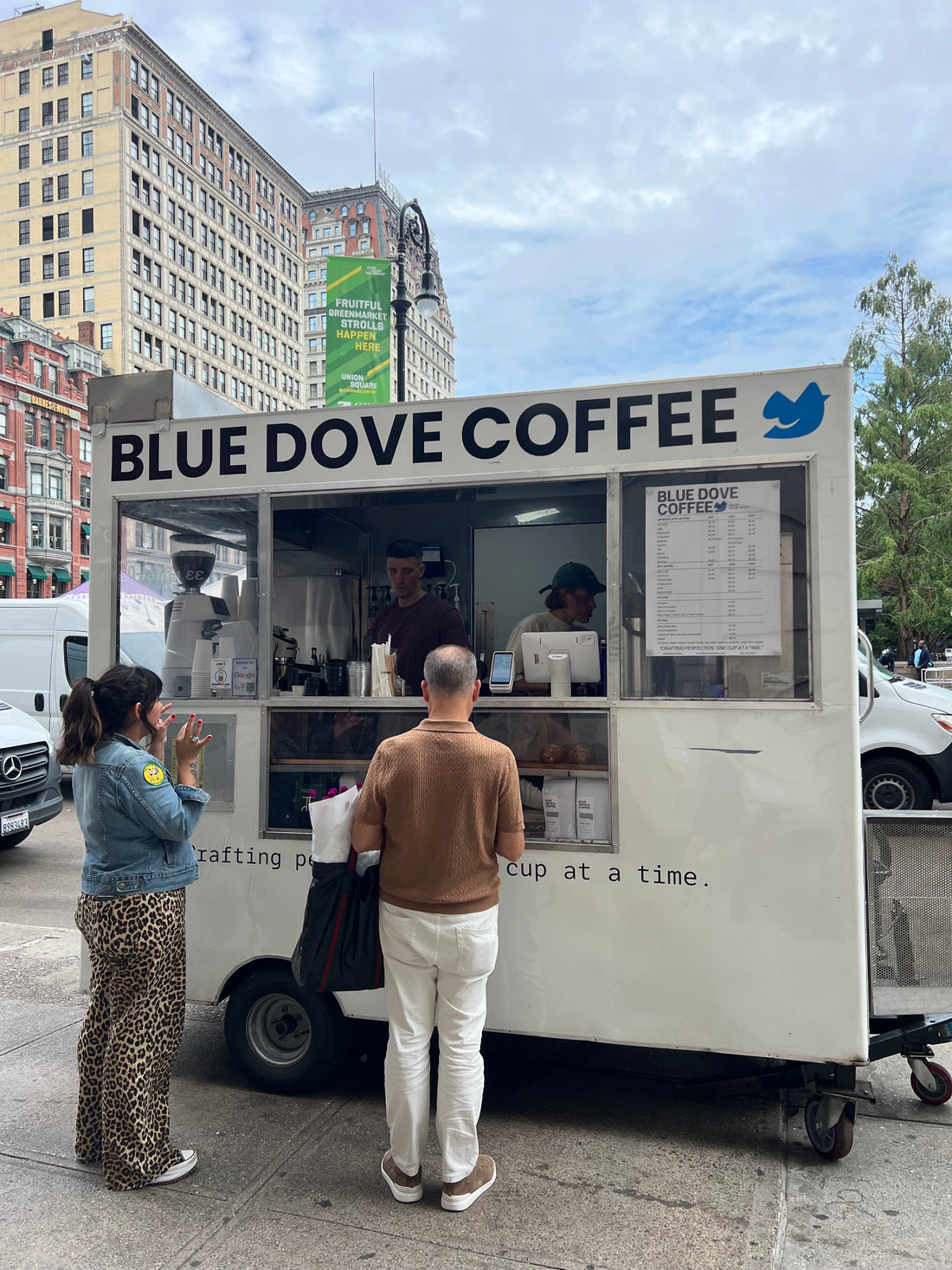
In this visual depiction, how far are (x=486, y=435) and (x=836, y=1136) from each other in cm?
285

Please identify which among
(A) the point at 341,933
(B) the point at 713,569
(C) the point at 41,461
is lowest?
(A) the point at 341,933

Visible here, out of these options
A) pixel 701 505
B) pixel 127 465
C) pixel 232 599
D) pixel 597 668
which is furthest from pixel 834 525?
pixel 127 465

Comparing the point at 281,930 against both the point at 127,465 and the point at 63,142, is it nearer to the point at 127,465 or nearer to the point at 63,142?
the point at 127,465

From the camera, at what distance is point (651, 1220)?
2.97 metres

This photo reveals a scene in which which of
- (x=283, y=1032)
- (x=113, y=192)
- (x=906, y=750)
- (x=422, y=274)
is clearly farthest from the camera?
(x=113, y=192)

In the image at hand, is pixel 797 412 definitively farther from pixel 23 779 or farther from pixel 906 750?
pixel 23 779

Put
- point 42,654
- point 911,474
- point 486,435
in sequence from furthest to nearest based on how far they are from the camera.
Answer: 1. point 911,474
2. point 42,654
3. point 486,435

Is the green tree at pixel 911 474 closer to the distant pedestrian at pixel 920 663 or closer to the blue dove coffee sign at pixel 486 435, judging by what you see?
the distant pedestrian at pixel 920 663

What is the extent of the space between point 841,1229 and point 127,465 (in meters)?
3.92

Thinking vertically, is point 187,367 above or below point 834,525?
above

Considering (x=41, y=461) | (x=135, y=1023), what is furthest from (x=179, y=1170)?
(x=41, y=461)

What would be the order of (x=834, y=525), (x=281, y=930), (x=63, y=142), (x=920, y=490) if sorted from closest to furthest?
(x=834, y=525) < (x=281, y=930) < (x=920, y=490) < (x=63, y=142)

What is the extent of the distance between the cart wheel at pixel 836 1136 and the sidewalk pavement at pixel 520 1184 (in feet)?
0.19

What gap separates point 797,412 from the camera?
337cm
